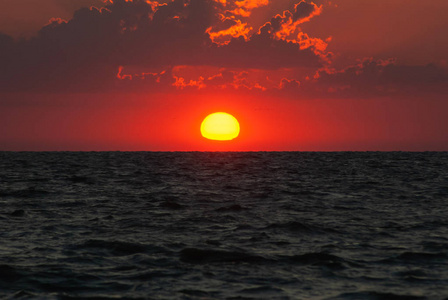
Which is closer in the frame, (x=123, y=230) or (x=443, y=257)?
(x=443, y=257)

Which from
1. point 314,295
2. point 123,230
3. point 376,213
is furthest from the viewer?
point 376,213

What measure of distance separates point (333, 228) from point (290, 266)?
6276 millimetres

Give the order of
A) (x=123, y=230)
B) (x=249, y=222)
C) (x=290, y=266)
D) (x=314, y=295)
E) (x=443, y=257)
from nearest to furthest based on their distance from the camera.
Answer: (x=314, y=295)
(x=290, y=266)
(x=443, y=257)
(x=123, y=230)
(x=249, y=222)

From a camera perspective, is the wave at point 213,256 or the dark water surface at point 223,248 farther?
the wave at point 213,256

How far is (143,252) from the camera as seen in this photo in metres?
16.3

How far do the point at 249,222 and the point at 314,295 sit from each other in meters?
9.90

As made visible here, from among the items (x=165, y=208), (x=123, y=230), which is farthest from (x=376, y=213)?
(x=123, y=230)

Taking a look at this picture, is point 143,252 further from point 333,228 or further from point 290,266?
point 333,228

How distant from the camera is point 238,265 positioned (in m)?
14.7

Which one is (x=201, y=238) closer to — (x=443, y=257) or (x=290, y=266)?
(x=290, y=266)

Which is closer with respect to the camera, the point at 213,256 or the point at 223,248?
the point at 213,256

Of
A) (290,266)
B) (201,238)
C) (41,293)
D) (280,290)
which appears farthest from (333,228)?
(41,293)

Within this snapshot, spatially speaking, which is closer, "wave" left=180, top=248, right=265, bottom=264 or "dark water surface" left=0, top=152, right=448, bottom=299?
"dark water surface" left=0, top=152, right=448, bottom=299

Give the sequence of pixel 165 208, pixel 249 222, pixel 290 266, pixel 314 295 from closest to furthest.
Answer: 1. pixel 314 295
2. pixel 290 266
3. pixel 249 222
4. pixel 165 208
